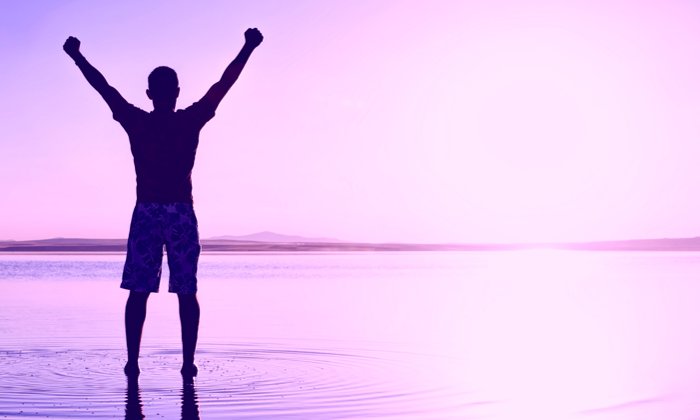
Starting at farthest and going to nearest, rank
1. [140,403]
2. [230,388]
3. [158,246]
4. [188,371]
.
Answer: [188,371]
[158,246]
[230,388]
[140,403]

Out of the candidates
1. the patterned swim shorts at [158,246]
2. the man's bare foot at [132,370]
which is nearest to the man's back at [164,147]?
the patterned swim shorts at [158,246]

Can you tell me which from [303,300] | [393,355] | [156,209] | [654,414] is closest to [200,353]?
[393,355]

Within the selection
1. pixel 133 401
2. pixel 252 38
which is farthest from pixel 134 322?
pixel 252 38

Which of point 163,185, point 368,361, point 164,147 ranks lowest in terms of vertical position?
point 368,361

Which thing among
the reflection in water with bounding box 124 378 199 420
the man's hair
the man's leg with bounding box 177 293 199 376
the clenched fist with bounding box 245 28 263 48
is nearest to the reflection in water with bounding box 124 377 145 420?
the reflection in water with bounding box 124 378 199 420

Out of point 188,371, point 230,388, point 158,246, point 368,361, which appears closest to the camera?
point 230,388

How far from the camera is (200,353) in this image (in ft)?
31.1

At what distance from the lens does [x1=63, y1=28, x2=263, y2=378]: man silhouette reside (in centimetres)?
728

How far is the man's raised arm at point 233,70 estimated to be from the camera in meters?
7.42

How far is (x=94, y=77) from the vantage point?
24.4 feet

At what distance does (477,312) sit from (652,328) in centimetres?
348

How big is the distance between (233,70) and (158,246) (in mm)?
1519

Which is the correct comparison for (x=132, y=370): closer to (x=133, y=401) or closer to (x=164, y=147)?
(x=133, y=401)

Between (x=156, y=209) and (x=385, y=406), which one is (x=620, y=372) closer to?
(x=385, y=406)
